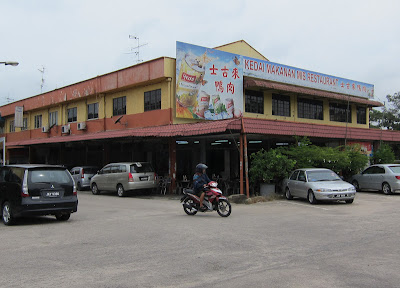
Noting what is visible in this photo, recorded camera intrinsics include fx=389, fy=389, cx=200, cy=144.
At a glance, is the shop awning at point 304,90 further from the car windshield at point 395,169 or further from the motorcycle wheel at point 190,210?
the motorcycle wheel at point 190,210

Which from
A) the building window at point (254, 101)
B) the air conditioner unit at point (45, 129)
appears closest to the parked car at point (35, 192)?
the building window at point (254, 101)

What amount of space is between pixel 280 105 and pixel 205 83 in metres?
7.29

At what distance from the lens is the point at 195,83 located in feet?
71.5

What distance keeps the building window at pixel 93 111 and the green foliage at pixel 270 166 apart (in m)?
14.2

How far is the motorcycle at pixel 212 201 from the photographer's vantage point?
12.1 meters

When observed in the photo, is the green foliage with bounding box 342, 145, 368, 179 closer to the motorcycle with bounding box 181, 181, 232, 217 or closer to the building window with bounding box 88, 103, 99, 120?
the motorcycle with bounding box 181, 181, 232, 217

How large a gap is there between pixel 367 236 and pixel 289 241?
1.96 m

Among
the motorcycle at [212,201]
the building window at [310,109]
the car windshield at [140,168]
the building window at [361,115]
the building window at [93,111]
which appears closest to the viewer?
the motorcycle at [212,201]

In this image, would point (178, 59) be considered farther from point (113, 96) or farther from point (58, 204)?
point (58, 204)

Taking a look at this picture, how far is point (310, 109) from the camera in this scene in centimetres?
2881

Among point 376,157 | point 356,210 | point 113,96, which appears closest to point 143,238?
point 356,210

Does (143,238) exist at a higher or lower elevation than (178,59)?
lower

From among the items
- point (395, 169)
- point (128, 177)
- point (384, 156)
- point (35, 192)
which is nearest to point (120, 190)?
point (128, 177)

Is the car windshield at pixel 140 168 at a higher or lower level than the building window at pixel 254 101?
lower
